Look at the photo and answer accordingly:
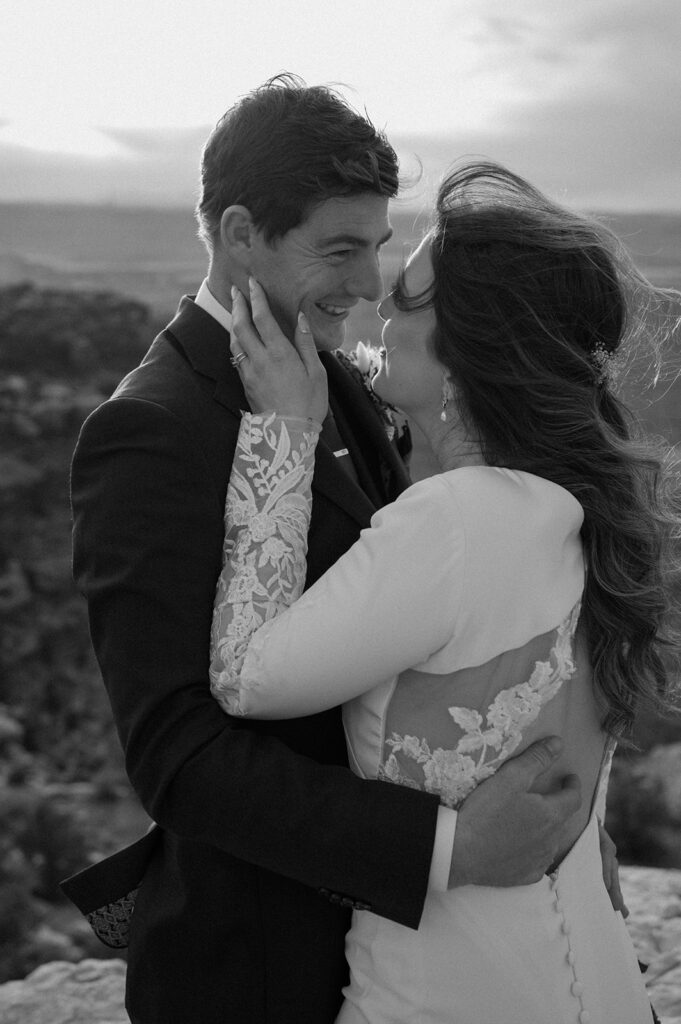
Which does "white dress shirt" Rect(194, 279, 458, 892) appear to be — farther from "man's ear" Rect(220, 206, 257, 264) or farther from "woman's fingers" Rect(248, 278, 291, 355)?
"man's ear" Rect(220, 206, 257, 264)

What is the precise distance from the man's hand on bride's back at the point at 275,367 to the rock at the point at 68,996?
1.99 metres

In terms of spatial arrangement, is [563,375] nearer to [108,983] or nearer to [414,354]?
[414,354]

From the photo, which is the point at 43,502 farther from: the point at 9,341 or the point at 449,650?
the point at 449,650

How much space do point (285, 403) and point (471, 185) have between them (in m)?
0.44

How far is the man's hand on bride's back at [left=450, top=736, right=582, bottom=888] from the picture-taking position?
1.41 m

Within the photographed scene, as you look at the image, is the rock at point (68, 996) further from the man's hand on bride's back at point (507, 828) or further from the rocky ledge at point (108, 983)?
the man's hand on bride's back at point (507, 828)

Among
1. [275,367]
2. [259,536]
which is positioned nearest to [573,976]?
[259,536]

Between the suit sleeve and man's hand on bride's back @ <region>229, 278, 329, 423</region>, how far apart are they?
174mm

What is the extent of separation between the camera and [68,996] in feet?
9.59

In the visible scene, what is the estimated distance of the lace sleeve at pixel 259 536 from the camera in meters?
1.44

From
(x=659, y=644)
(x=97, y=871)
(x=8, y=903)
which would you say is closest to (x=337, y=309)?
(x=659, y=644)

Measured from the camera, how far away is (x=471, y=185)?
1586 millimetres

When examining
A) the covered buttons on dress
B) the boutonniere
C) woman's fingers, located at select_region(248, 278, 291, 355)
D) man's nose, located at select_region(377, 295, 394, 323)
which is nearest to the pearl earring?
man's nose, located at select_region(377, 295, 394, 323)

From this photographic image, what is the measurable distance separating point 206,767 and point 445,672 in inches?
13.9
